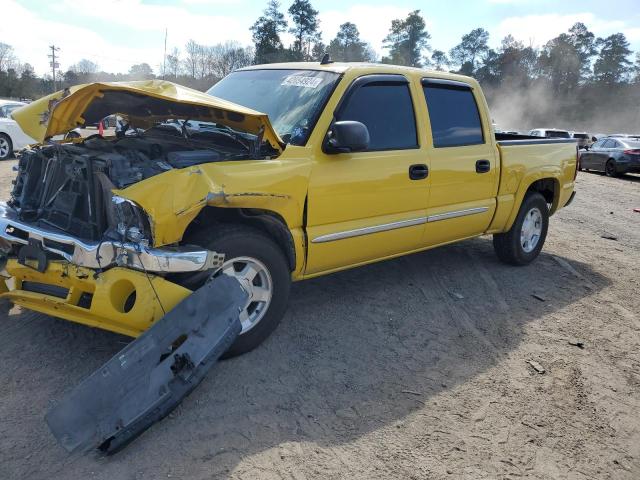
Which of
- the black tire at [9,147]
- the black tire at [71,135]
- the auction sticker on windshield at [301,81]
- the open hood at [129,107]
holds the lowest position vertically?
the black tire at [9,147]

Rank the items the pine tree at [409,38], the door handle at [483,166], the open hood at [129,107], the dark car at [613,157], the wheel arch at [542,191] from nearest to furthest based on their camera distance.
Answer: the open hood at [129,107] → the door handle at [483,166] → the wheel arch at [542,191] → the dark car at [613,157] → the pine tree at [409,38]

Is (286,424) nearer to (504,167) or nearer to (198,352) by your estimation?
(198,352)

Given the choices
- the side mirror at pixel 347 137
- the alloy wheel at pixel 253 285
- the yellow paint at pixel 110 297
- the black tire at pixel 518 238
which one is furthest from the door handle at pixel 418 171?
the yellow paint at pixel 110 297

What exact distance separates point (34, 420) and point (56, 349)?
0.77m

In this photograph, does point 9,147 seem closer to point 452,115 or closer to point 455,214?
point 452,115

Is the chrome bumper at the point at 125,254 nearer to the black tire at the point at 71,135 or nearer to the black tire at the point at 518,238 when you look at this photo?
the black tire at the point at 71,135

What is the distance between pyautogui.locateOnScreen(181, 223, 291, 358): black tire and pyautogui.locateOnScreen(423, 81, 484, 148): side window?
6.36 ft

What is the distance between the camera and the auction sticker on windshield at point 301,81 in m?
4.14

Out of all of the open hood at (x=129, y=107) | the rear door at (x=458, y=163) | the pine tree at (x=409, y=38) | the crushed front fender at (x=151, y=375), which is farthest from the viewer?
the pine tree at (x=409, y=38)

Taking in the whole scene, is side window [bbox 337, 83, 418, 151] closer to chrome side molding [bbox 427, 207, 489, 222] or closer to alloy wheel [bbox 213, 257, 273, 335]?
chrome side molding [bbox 427, 207, 489, 222]

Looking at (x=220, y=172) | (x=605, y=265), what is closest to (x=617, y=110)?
(x=605, y=265)

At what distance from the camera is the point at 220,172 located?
126 inches

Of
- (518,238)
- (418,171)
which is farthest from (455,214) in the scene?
(518,238)

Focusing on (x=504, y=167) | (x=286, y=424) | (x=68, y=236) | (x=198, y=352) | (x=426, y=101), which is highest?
(x=426, y=101)
